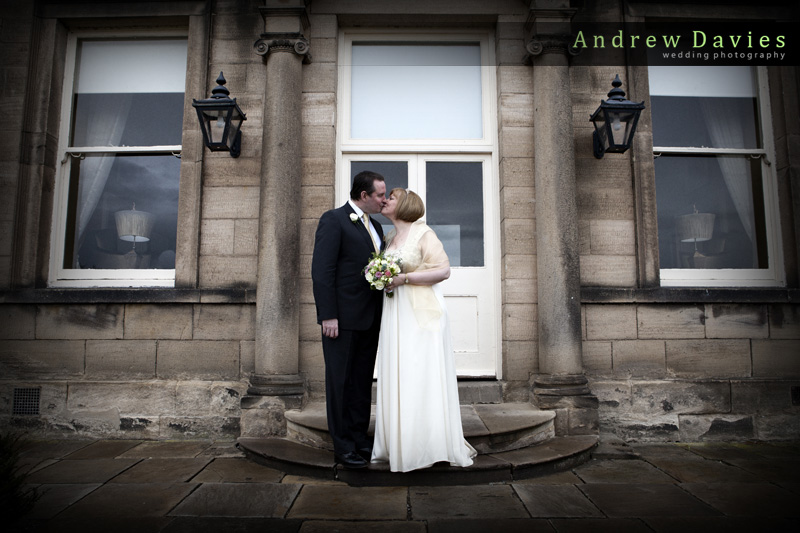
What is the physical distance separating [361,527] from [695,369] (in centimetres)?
370

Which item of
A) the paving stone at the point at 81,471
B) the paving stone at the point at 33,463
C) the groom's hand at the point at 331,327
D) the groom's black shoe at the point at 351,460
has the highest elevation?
the groom's hand at the point at 331,327

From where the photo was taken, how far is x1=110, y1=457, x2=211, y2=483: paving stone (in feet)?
11.6

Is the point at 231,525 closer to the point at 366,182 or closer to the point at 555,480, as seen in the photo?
the point at 555,480

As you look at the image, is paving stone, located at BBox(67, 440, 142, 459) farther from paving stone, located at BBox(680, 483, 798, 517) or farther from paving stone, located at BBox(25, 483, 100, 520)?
paving stone, located at BBox(680, 483, 798, 517)

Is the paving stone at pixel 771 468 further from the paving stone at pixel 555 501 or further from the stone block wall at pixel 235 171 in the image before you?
the stone block wall at pixel 235 171

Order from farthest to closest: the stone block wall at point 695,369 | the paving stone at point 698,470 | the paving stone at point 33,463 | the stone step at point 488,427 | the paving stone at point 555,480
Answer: the stone block wall at point 695,369 → the stone step at point 488,427 → the paving stone at point 33,463 → the paving stone at point 698,470 → the paving stone at point 555,480

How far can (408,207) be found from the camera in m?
Answer: 3.56

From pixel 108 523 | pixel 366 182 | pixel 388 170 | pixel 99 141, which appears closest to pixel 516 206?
pixel 388 170

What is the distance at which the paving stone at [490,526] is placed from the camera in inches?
107

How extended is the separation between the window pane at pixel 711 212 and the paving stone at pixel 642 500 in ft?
8.56

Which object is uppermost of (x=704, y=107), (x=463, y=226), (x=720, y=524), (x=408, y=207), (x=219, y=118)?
(x=704, y=107)

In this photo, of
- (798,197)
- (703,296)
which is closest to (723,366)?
(703,296)

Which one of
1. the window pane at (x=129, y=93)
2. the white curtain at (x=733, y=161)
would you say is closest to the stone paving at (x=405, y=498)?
the white curtain at (x=733, y=161)

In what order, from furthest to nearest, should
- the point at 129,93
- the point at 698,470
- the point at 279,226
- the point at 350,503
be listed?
the point at 129,93 → the point at 279,226 → the point at 698,470 → the point at 350,503
